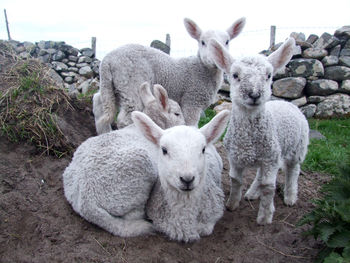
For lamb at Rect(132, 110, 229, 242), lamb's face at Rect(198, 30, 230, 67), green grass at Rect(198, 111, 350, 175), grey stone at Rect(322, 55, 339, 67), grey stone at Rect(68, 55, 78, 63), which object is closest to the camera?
lamb at Rect(132, 110, 229, 242)

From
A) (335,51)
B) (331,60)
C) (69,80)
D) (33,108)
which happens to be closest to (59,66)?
(69,80)

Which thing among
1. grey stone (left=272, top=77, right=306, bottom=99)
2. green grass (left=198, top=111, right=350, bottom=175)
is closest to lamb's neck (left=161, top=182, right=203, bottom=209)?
green grass (left=198, top=111, right=350, bottom=175)

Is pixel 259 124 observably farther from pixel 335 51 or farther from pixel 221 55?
pixel 335 51

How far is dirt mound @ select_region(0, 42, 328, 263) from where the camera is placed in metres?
3.11

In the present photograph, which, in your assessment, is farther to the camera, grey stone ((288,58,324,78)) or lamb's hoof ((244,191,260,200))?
grey stone ((288,58,324,78))

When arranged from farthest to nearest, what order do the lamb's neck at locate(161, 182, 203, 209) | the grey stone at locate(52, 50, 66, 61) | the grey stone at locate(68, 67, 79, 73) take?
the grey stone at locate(52, 50, 66, 61), the grey stone at locate(68, 67, 79, 73), the lamb's neck at locate(161, 182, 203, 209)

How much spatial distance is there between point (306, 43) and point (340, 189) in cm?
942

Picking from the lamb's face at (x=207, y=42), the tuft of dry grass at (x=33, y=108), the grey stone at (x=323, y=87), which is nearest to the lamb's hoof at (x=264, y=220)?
the lamb's face at (x=207, y=42)

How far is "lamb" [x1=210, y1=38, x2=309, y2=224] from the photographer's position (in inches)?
126

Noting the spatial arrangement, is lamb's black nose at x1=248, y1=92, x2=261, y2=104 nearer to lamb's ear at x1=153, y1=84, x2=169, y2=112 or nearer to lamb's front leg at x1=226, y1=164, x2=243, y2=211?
lamb's front leg at x1=226, y1=164, x2=243, y2=211

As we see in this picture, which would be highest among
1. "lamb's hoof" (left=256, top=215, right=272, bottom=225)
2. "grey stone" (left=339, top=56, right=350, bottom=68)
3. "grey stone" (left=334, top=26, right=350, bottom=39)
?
"grey stone" (left=334, top=26, right=350, bottom=39)

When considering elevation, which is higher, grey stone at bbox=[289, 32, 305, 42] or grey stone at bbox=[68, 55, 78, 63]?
grey stone at bbox=[289, 32, 305, 42]

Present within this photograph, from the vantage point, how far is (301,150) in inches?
161

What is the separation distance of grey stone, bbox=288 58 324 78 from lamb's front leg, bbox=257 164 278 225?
8246 mm
